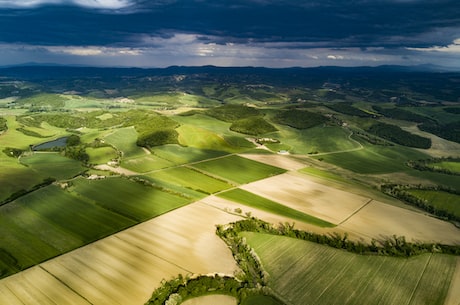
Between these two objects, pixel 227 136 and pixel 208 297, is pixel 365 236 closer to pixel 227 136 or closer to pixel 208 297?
pixel 208 297

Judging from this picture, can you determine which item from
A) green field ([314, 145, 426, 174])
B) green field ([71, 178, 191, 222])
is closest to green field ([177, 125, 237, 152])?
green field ([314, 145, 426, 174])

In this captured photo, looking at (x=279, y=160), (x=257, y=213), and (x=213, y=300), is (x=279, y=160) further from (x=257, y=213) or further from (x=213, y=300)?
(x=213, y=300)

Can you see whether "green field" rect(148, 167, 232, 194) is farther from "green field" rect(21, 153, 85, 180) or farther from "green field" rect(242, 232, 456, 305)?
"green field" rect(242, 232, 456, 305)

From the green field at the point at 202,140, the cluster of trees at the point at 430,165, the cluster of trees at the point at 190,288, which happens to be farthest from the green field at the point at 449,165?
the cluster of trees at the point at 190,288

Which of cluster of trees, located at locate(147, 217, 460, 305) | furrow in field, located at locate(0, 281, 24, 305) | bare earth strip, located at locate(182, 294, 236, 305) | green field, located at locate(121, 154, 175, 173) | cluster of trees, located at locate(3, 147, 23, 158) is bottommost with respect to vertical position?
bare earth strip, located at locate(182, 294, 236, 305)

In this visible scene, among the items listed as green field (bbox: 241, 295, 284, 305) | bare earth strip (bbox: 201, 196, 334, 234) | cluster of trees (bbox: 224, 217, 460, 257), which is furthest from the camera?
bare earth strip (bbox: 201, 196, 334, 234)

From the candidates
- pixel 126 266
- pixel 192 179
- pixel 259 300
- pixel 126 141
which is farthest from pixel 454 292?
pixel 126 141

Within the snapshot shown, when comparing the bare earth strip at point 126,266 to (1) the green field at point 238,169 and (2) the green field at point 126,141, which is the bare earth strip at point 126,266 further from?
(2) the green field at point 126,141
